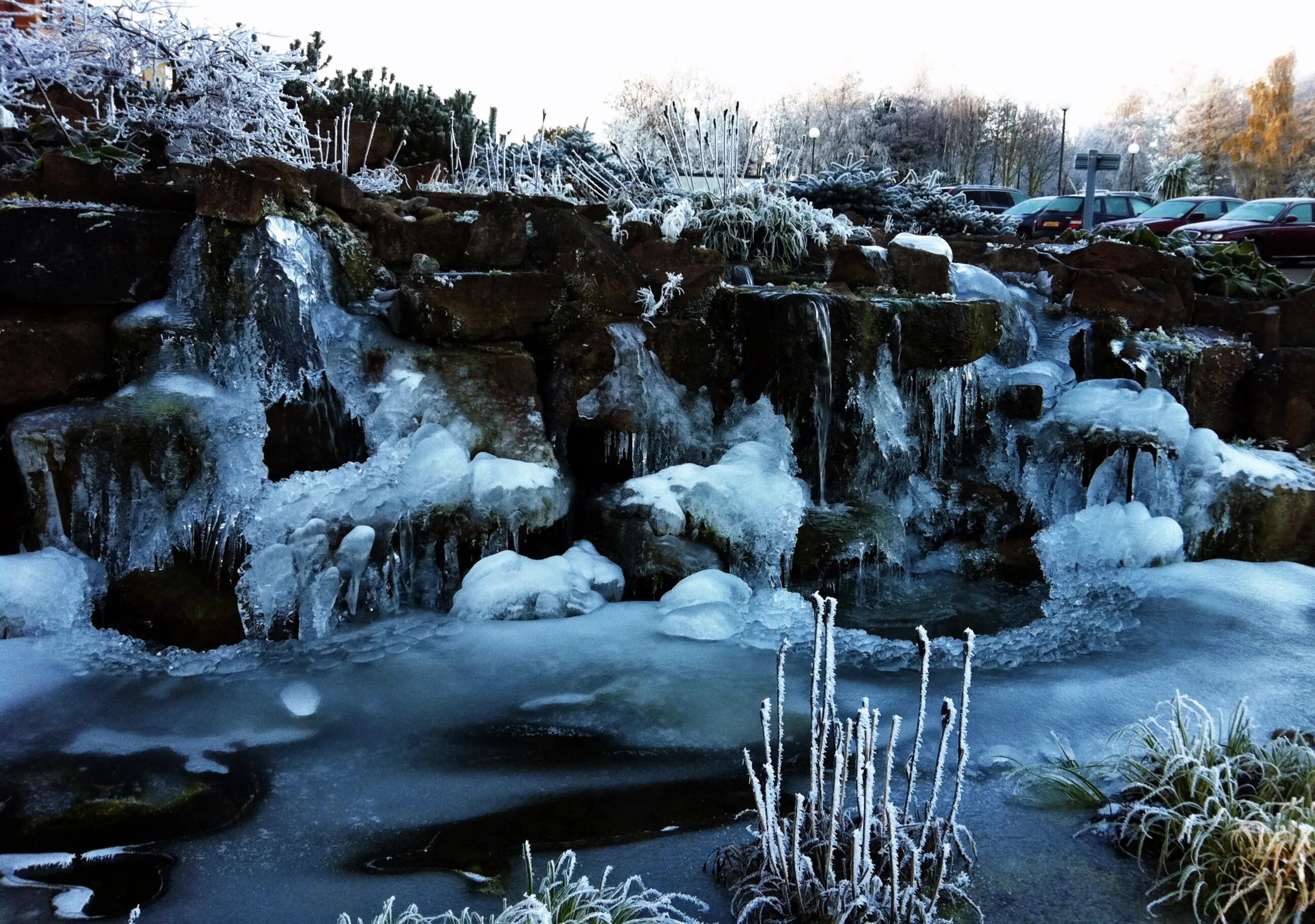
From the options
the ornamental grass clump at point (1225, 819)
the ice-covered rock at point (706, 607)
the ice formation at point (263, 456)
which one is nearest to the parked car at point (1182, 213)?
the ice-covered rock at point (706, 607)

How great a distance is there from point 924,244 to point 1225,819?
5.84 m

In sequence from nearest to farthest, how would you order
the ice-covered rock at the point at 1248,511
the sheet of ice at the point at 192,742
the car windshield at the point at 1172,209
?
1. the sheet of ice at the point at 192,742
2. the ice-covered rock at the point at 1248,511
3. the car windshield at the point at 1172,209

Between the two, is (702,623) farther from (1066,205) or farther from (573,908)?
(1066,205)

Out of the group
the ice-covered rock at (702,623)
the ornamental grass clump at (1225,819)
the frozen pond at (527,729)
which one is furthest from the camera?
the ice-covered rock at (702,623)

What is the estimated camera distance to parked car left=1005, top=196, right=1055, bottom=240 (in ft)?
52.9

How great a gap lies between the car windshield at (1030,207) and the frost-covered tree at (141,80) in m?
13.5

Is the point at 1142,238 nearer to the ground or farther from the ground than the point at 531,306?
farther from the ground

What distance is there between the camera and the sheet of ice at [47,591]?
14.4ft

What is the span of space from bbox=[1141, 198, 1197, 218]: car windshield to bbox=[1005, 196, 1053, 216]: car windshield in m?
1.71

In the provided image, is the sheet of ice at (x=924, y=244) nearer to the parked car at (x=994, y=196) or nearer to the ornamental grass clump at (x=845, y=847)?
the ornamental grass clump at (x=845, y=847)

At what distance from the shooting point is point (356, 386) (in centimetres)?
555

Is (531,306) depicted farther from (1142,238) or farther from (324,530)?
(1142,238)

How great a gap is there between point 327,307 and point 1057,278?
607cm

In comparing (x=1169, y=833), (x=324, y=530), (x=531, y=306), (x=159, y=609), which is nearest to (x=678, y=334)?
(x=531, y=306)
